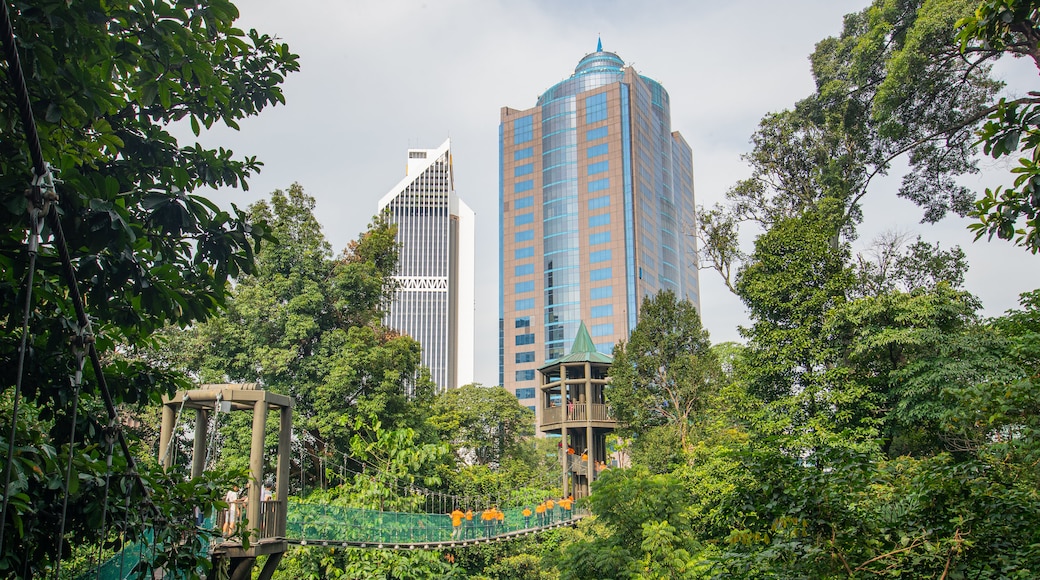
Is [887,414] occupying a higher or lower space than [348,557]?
higher

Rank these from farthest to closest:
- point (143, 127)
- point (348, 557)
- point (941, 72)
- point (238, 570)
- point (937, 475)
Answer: point (348, 557) → point (941, 72) → point (238, 570) → point (937, 475) → point (143, 127)

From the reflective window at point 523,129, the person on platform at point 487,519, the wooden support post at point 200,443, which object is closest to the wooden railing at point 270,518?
the wooden support post at point 200,443

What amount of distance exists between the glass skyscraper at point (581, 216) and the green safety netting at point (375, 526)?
125 ft

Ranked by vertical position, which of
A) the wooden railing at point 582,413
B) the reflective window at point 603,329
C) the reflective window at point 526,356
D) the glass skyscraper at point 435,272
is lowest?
the wooden railing at point 582,413

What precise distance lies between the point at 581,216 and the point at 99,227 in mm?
49847

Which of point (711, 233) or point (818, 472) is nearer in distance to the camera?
point (818, 472)

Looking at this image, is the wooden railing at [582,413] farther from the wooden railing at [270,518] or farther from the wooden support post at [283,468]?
the wooden railing at [270,518]

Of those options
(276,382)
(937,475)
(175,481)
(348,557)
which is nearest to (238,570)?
(175,481)

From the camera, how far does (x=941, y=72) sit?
9.91 m

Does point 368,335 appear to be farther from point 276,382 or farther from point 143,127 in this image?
point 143,127

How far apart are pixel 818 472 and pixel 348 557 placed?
8.25 m

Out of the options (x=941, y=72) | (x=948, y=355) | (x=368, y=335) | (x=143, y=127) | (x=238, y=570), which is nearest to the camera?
(x=143, y=127)

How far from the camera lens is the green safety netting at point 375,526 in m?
8.43

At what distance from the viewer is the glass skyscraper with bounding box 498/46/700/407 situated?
163 ft
